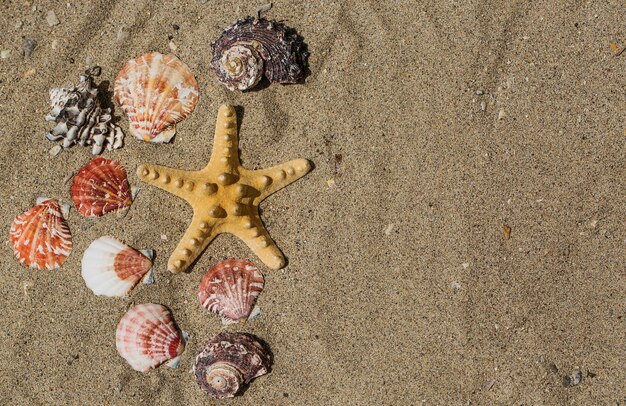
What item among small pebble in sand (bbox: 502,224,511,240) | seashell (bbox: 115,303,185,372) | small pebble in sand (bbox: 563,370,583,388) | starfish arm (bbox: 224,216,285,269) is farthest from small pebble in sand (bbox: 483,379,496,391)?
seashell (bbox: 115,303,185,372)

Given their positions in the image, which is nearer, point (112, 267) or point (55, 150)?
point (112, 267)

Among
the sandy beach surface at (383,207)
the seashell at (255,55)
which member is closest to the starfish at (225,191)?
the sandy beach surface at (383,207)

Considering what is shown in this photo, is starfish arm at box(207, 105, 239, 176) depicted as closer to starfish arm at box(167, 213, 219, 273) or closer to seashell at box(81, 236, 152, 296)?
starfish arm at box(167, 213, 219, 273)

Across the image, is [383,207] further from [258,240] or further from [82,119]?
[82,119]

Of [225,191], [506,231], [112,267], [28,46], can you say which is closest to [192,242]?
[225,191]

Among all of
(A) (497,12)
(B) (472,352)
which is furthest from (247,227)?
(A) (497,12)
